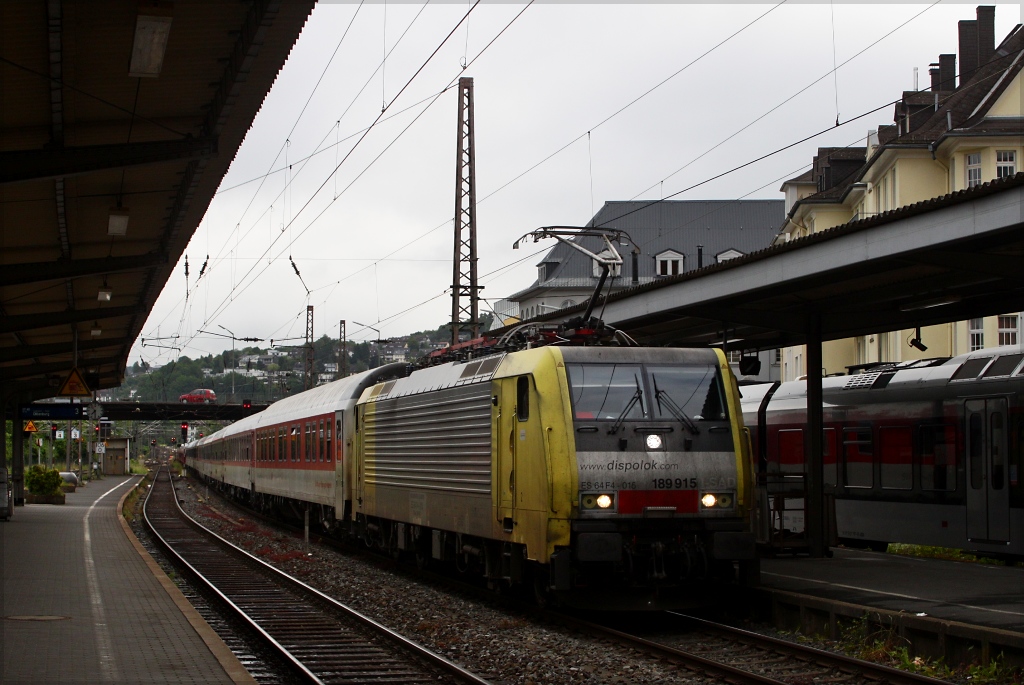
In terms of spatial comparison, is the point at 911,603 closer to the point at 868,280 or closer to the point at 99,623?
the point at 868,280

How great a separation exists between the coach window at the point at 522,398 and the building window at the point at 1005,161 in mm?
25535

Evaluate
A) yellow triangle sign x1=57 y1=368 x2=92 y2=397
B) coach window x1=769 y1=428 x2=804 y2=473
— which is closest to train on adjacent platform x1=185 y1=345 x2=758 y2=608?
coach window x1=769 y1=428 x2=804 y2=473

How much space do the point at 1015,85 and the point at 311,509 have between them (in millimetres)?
22856

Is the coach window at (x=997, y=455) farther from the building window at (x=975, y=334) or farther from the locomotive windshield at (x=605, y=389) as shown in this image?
the building window at (x=975, y=334)

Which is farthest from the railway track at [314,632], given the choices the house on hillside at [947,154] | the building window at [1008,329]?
the building window at [1008,329]

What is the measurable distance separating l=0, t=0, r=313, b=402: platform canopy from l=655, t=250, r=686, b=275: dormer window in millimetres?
50177

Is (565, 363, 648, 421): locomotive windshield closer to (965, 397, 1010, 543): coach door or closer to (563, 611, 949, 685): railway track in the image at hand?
(563, 611, 949, 685): railway track

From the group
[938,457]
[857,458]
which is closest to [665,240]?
[857,458]

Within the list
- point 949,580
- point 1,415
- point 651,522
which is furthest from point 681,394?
point 1,415

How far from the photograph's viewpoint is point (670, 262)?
70.2 m

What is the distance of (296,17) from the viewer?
33.7 ft

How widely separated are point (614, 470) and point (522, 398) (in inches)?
54.5

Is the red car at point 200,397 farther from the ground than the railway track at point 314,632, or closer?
farther from the ground

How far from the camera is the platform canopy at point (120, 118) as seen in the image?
10203 millimetres
